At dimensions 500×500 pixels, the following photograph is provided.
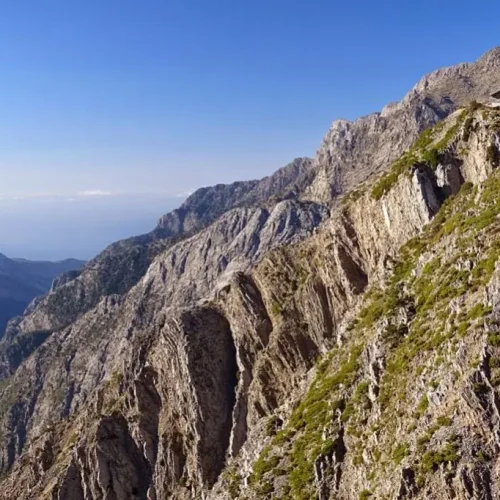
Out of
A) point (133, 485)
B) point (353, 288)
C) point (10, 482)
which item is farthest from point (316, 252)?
point (10, 482)

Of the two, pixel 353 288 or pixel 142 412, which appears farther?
pixel 142 412

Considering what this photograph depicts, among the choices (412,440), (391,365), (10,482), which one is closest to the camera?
(412,440)

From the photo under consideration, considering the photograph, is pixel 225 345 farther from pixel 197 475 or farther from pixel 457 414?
pixel 457 414

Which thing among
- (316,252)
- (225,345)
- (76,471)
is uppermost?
(316,252)

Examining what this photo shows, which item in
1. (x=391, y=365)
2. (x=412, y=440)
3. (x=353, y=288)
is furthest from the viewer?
(x=353, y=288)

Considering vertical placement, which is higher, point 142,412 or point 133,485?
point 142,412

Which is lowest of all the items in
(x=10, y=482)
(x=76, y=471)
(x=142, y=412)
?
(x=10, y=482)

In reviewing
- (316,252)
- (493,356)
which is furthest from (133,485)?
(493,356)

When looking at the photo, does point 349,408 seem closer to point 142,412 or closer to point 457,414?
point 457,414

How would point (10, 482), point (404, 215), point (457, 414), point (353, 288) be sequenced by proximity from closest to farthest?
point (457, 414), point (404, 215), point (353, 288), point (10, 482)
